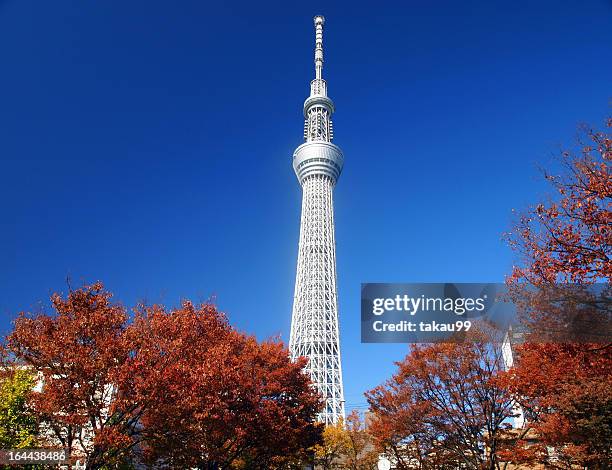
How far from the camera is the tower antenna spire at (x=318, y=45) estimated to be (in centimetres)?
8369

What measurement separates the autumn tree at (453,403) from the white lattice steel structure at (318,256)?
31747 mm

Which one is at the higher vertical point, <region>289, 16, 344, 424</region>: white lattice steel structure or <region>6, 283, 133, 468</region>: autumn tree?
<region>289, 16, 344, 424</region>: white lattice steel structure

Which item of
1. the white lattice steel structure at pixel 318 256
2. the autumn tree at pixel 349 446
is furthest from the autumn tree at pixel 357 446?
the white lattice steel structure at pixel 318 256

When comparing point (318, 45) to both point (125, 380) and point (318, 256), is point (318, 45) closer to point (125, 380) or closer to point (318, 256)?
point (318, 256)

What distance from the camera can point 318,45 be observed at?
276 ft

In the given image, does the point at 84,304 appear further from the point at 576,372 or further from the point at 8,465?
the point at 576,372

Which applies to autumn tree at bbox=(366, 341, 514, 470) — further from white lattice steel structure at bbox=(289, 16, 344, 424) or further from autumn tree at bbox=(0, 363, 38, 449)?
white lattice steel structure at bbox=(289, 16, 344, 424)

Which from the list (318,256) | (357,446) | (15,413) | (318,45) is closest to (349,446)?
(357,446)

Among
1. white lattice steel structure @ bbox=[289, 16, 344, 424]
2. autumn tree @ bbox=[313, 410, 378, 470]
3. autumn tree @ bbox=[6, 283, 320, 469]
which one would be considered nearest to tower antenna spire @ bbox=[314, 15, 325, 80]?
white lattice steel structure @ bbox=[289, 16, 344, 424]

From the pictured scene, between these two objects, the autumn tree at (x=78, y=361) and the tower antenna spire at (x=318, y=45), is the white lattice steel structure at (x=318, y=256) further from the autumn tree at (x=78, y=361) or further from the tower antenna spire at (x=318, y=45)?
the autumn tree at (x=78, y=361)

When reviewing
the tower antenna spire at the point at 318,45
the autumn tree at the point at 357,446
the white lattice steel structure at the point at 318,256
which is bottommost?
the autumn tree at the point at 357,446

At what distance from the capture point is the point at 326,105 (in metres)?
81.6

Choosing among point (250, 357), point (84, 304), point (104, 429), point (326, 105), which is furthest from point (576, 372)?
point (326, 105)

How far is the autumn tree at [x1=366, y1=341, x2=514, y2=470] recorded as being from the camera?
67.1 ft
